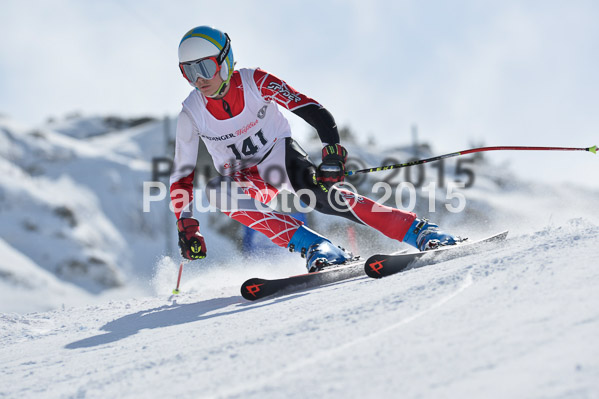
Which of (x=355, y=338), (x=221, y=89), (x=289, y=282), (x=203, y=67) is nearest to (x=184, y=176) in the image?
(x=221, y=89)

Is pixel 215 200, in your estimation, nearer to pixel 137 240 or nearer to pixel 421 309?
pixel 421 309

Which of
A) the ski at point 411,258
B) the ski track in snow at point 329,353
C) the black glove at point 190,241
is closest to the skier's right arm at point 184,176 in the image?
the black glove at point 190,241

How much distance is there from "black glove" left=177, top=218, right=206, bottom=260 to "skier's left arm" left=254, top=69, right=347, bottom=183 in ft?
3.01

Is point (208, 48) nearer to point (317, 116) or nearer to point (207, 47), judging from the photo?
point (207, 47)

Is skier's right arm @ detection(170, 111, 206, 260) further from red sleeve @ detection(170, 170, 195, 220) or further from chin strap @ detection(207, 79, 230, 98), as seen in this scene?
chin strap @ detection(207, 79, 230, 98)

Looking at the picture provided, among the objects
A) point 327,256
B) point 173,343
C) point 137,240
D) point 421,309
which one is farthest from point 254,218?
point 137,240

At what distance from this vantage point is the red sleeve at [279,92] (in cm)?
367

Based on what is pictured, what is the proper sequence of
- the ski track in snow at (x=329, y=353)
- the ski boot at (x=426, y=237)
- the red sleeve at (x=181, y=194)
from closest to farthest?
1. the ski track in snow at (x=329, y=353)
2. the ski boot at (x=426, y=237)
3. the red sleeve at (x=181, y=194)

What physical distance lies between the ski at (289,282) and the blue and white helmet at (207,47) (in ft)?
4.45

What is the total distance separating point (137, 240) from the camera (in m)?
20.5

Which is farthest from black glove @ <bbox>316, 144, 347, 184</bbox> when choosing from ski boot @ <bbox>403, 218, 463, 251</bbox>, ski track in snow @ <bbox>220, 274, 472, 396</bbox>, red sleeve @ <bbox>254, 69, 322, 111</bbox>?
ski track in snow @ <bbox>220, 274, 472, 396</bbox>

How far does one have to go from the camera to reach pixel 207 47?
3.55 metres

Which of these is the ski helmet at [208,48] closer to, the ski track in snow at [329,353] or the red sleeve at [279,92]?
the red sleeve at [279,92]

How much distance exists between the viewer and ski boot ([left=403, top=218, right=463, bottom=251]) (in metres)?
3.41
